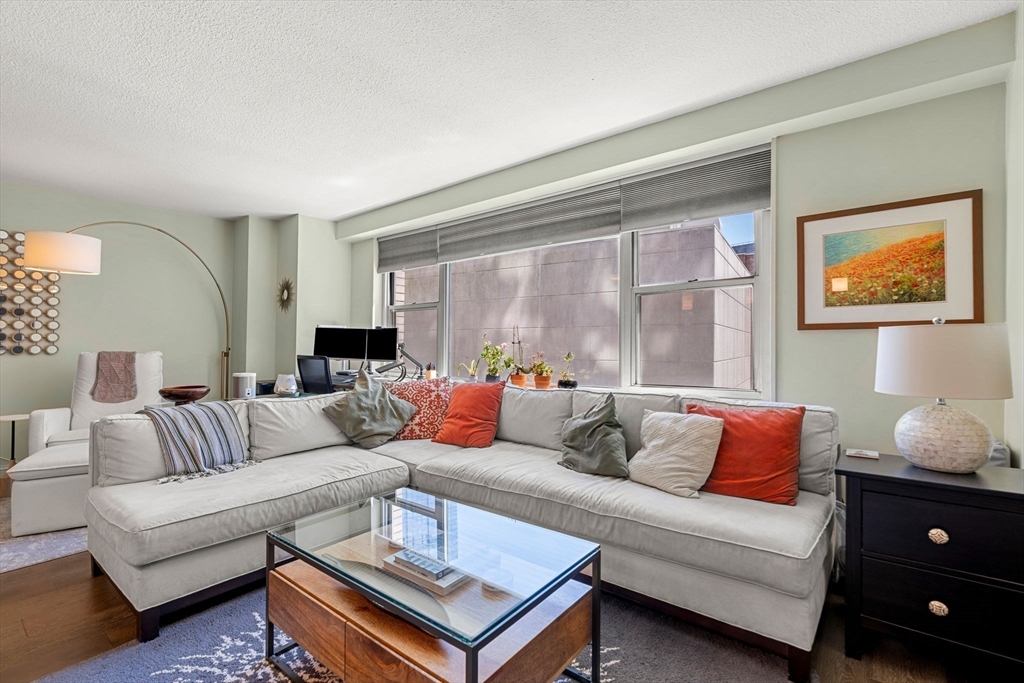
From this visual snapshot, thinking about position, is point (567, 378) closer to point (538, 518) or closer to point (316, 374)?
point (538, 518)

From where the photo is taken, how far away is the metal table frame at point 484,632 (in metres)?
1.12

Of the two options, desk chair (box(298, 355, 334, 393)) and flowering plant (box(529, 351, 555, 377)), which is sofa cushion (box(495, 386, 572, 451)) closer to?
flowering plant (box(529, 351, 555, 377))

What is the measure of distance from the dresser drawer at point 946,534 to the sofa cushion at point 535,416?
1.57 m

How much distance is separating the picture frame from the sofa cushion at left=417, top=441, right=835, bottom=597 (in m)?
0.97

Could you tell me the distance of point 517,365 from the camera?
12.9ft

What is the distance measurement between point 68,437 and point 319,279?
244cm

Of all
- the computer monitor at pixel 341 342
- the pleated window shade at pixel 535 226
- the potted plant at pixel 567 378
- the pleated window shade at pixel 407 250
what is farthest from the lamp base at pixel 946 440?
the computer monitor at pixel 341 342

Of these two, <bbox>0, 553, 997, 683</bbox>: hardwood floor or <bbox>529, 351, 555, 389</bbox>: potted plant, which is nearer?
<bbox>0, 553, 997, 683</bbox>: hardwood floor

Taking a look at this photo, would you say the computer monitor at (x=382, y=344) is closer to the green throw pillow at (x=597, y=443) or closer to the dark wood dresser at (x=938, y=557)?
the green throw pillow at (x=597, y=443)

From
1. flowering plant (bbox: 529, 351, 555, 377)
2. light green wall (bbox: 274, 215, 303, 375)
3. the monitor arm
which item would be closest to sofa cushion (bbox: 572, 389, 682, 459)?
flowering plant (bbox: 529, 351, 555, 377)

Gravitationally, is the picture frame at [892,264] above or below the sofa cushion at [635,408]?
above

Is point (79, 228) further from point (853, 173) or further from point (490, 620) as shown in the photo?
point (853, 173)

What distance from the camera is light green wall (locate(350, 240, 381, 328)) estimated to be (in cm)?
515

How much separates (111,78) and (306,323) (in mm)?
2796
